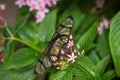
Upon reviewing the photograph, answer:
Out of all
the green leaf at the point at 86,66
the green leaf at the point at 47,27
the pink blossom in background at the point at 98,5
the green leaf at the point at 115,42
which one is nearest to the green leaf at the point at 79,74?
the green leaf at the point at 86,66

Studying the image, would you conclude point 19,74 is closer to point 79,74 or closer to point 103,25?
point 79,74

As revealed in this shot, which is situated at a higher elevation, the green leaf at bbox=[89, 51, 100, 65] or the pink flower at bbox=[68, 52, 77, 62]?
the pink flower at bbox=[68, 52, 77, 62]

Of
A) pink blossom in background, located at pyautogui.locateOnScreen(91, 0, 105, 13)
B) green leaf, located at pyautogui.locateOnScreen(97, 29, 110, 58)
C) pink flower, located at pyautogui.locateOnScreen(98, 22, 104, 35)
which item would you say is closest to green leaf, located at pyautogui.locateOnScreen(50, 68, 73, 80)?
green leaf, located at pyautogui.locateOnScreen(97, 29, 110, 58)

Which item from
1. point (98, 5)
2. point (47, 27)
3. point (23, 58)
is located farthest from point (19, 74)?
point (98, 5)

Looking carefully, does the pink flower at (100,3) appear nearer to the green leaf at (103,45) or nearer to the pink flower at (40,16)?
the green leaf at (103,45)

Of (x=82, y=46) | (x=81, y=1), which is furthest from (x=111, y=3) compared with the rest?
(x=82, y=46)

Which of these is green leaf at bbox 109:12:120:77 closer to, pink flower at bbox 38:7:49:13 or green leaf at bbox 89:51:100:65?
green leaf at bbox 89:51:100:65

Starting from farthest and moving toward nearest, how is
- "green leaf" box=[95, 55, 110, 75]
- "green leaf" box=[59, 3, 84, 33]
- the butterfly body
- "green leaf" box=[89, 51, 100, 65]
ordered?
"green leaf" box=[59, 3, 84, 33], "green leaf" box=[89, 51, 100, 65], "green leaf" box=[95, 55, 110, 75], the butterfly body
